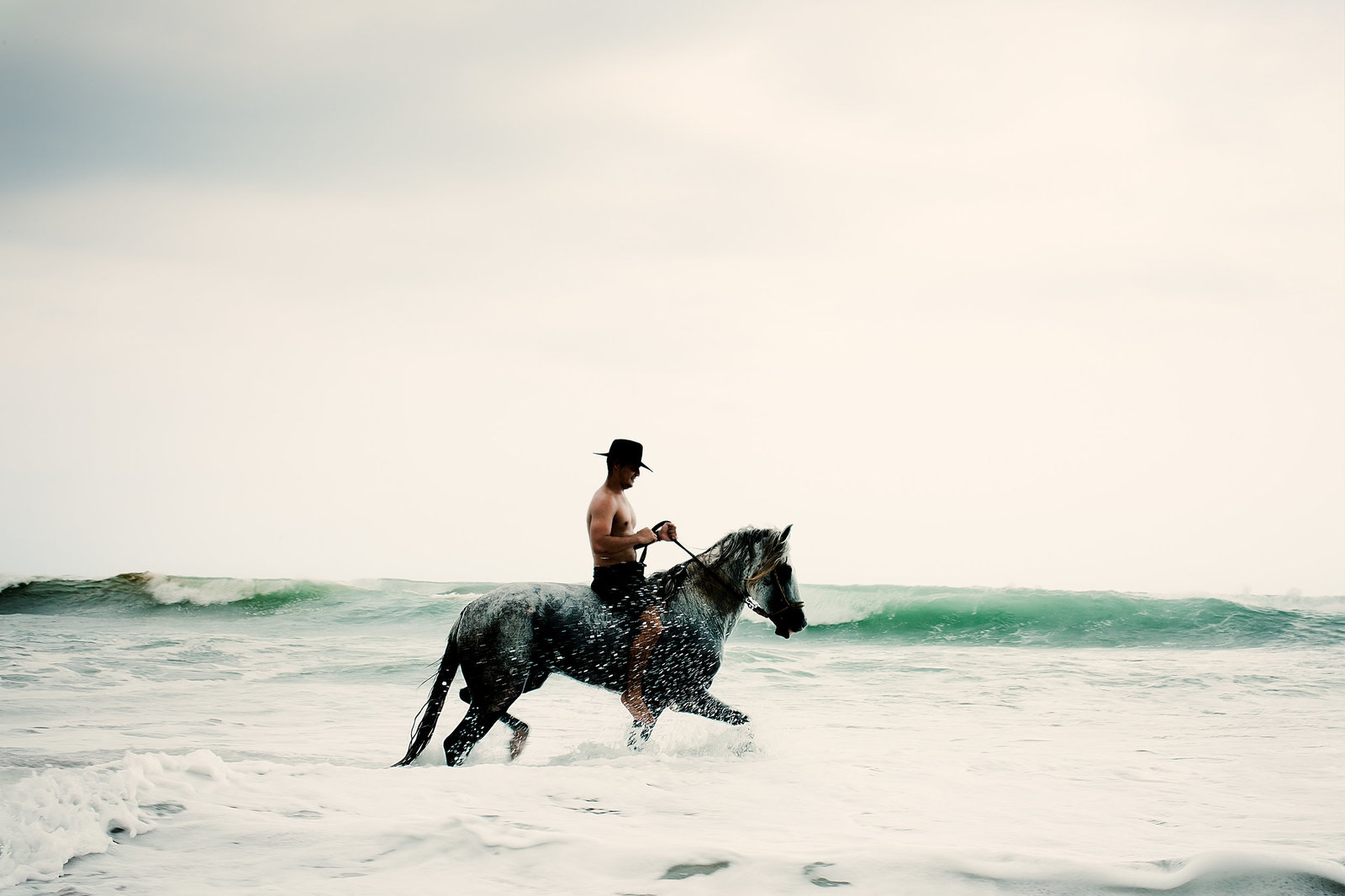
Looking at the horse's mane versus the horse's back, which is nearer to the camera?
the horse's back

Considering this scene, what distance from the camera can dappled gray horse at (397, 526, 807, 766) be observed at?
4.90m

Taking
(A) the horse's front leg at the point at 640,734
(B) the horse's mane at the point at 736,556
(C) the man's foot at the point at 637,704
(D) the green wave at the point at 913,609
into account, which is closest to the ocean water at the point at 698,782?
(A) the horse's front leg at the point at 640,734

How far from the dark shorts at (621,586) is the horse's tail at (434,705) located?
0.80 meters

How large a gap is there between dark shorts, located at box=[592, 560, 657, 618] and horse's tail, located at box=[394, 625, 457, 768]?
0.80 metres

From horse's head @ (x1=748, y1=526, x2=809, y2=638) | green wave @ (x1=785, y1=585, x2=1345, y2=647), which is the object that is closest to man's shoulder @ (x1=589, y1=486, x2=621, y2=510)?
horse's head @ (x1=748, y1=526, x2=809, y2=638)

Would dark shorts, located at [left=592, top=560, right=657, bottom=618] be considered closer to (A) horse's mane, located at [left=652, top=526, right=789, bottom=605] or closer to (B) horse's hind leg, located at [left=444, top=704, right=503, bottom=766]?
(A) horse's mane, located at [left=652, top=526, right=789, bottom=605]

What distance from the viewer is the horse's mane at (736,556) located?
5.31 m

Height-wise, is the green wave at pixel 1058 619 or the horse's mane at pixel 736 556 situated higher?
the horse's mane at pixel 736 556

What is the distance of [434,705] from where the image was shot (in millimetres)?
5035

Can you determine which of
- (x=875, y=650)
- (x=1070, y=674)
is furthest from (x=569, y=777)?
(x=875, y=650)

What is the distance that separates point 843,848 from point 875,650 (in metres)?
12.7

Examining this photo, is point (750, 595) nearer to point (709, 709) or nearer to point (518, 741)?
point (709, 709)

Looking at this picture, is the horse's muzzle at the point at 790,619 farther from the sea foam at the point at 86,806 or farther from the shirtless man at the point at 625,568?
the sea foam at the point at 86,806

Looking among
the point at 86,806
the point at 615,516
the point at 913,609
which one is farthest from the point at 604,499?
the point at 913,609
